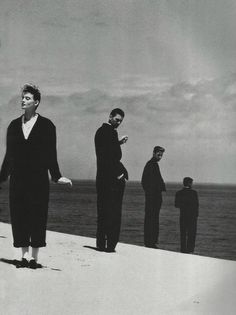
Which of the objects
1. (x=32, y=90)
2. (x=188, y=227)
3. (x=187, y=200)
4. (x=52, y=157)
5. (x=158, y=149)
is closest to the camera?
(x=32, y=90)

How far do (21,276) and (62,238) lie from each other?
2936 millimetres

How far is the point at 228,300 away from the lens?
201 inches

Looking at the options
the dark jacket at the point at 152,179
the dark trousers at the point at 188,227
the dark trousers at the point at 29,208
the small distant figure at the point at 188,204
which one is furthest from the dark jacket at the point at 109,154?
the dark trousers at the point at 188,227

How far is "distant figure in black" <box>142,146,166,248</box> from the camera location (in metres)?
9.38

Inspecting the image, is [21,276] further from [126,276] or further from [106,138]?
[106,138]

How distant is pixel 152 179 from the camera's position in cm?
950

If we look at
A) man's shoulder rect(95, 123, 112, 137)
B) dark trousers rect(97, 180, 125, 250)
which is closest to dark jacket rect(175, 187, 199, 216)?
dark trousers rect(97, 180, 125, 250)

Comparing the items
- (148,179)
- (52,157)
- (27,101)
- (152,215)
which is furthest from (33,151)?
(152,215)

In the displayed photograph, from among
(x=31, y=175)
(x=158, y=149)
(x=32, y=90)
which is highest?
(x=32, y=90)

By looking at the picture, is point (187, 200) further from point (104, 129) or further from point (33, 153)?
point (33, 153)

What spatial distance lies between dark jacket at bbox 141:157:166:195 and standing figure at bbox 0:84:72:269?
3.91 m

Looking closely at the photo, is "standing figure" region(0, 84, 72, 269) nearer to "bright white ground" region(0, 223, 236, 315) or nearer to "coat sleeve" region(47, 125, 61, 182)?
"coat sleeve" region(47, 125, 61, 182)

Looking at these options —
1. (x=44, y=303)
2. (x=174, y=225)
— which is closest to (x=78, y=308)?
(x=44, y=303)

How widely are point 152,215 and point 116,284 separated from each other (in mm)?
4340
